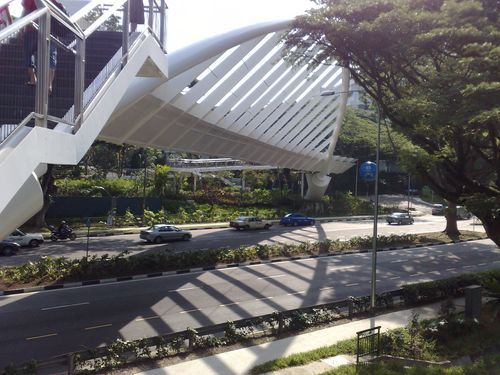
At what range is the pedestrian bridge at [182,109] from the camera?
712 cm

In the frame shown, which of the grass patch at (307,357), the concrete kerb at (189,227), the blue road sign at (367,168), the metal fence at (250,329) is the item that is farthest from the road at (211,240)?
the grass patch at (307,357)

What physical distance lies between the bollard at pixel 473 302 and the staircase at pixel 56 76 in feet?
41.4

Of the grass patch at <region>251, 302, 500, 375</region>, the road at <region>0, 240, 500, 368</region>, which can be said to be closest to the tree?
the grass patch at <region>251, 302, 500, 375</region>

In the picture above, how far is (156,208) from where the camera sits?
45.5 metres

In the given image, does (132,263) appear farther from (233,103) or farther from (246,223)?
(246,223)

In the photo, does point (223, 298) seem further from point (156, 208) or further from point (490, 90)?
point (156, 208)

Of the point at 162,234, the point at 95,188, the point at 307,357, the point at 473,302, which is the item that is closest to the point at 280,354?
the point at 307,357

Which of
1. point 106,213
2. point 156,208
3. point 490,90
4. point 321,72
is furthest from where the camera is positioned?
point 156,208

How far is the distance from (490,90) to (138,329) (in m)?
11.5

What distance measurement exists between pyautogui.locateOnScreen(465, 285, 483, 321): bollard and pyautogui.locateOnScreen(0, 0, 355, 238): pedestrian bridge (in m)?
7.38

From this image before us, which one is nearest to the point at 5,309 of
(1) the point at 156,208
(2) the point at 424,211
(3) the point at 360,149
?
(1) the point at 156,208

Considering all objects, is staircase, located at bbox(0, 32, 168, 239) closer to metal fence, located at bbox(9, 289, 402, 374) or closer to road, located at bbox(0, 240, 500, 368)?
metal fence, located at bbox(9, 289, 402, 374)

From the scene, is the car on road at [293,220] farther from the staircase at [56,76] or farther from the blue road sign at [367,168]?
the staircase at [56,76]

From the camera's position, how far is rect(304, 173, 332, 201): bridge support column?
168ft
